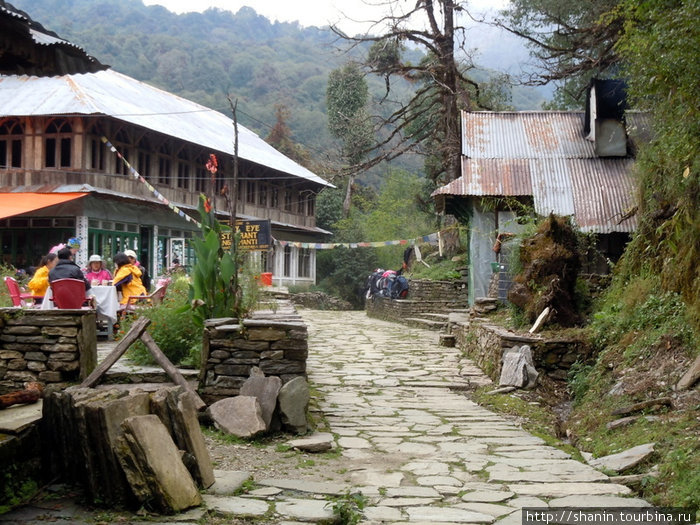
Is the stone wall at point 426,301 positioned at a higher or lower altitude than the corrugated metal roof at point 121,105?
lower

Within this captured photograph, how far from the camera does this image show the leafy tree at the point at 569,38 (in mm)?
19058

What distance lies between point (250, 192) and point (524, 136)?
1668cm

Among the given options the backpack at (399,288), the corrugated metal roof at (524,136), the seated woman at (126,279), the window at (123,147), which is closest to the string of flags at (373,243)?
the backpack at (399,288)

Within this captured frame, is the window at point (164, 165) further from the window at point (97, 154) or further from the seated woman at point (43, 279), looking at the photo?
the seated woman at point (43, 279)

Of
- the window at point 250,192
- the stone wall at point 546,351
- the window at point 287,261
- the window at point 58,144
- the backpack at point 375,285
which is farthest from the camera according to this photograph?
the window at point 287,261

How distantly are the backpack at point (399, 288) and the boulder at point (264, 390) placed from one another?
13644 mm

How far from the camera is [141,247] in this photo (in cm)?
2425

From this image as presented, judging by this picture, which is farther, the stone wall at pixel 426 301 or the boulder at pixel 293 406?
the stone wall at pixel 426 301

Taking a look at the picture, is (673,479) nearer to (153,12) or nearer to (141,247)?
(141,247)

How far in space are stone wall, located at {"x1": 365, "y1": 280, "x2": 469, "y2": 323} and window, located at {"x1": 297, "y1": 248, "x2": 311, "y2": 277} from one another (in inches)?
596

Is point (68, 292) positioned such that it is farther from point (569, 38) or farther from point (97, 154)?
point (569, 38)

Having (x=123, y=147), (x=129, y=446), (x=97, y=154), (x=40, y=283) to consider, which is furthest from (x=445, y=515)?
(x=123, y=147)

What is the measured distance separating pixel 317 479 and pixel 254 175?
26405 millimetres

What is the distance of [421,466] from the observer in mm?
5445
